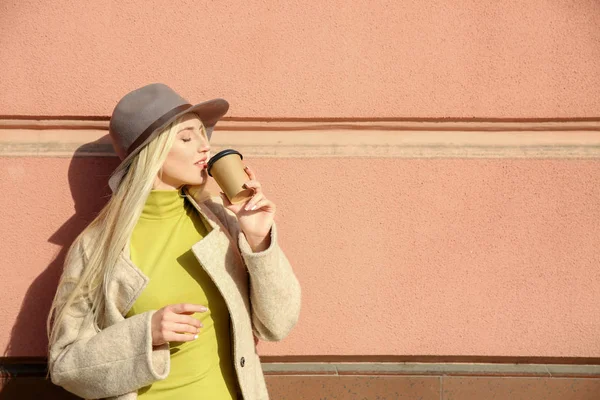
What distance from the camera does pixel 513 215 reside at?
2541mm

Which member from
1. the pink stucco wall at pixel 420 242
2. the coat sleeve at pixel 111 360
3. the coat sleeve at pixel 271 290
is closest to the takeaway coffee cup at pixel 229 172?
the coat sleeve at pixel 271 290

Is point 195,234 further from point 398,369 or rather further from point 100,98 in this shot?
point 398,369

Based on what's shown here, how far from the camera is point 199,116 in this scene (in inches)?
86.2

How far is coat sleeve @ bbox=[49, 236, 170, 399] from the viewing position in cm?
184

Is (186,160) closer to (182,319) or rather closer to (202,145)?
(202,145)

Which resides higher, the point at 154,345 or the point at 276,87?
the point at 276,87

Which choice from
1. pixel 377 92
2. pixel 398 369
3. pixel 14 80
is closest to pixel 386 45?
pixel 377 92

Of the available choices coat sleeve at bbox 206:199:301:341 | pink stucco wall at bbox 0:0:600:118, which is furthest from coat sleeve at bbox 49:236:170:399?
pink stucco wall at bbox 0:0:600:118

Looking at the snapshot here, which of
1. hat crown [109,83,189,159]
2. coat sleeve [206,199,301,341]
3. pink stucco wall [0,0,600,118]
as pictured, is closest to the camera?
coat sleeve [206,199,301,341]

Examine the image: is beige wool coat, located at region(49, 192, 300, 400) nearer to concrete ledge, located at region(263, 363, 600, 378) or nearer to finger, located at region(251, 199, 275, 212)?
finger, located at region(251, 199, 275, 212)

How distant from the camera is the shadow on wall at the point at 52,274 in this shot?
2.54m

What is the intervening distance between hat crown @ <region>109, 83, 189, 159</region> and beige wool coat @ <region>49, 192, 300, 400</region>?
0.33 m

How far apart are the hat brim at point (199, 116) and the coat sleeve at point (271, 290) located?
18.8 inches

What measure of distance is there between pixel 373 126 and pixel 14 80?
5.52 ft
